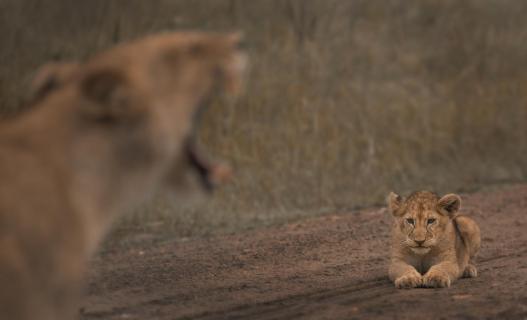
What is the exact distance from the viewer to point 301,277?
7578mm

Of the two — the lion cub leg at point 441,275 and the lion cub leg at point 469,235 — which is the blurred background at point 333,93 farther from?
the lion cub leg at point 441,275

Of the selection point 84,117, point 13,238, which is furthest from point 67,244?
point 84,117

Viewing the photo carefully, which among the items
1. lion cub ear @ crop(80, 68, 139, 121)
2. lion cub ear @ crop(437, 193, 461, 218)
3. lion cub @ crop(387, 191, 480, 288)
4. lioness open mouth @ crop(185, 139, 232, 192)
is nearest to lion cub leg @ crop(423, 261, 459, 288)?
lion cub @ crop(387, 191, 480, 288)

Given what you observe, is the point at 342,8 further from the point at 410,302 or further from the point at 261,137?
the point at 410,302

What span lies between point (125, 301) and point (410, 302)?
5.97ft

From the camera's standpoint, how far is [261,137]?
10.4 meters

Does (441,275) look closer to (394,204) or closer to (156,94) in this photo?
(394,204)

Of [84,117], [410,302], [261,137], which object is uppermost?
[84,117]

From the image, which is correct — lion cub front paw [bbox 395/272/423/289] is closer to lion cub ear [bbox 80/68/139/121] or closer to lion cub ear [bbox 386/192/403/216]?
lion cub ear [bbox 386/192/403/216]

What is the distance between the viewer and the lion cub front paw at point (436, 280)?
7.01 m

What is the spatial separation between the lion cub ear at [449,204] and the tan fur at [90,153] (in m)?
3.31

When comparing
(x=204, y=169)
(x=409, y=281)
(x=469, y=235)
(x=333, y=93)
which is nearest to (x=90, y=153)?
(x=204, y=169)

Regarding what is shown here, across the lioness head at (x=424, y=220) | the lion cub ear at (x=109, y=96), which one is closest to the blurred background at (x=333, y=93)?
the lioness head at (x=424, y=220)

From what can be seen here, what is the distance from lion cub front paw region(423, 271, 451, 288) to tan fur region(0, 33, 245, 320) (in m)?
3.18
